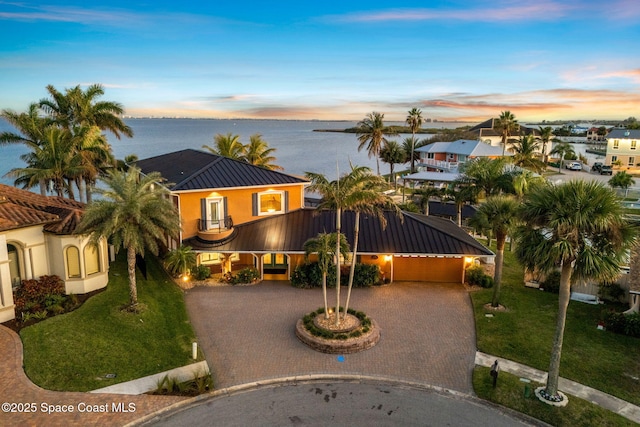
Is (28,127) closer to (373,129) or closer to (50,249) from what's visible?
(50,249)

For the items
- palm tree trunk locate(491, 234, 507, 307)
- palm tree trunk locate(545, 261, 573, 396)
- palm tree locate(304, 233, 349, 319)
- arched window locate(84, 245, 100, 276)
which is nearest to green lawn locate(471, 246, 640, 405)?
palm tree trunk locate(491, 234, 507, 307)

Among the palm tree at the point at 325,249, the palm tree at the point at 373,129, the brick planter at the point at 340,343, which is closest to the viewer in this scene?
the brick planter at the point at 340,343

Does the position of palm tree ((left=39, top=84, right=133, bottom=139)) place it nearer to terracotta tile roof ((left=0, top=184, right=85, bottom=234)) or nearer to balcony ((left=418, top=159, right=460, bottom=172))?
terracotta tile roof ((left=0, top=184, right=85, bottom=234))

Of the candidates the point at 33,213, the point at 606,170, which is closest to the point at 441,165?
the point at 606,170

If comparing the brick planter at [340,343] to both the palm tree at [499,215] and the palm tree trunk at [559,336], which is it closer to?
the palm tree trunk at [559,336]

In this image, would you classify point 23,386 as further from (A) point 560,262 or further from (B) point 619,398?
(B) point 619,398

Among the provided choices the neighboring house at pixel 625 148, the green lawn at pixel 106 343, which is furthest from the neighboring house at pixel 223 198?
the neighboring house at pixel 625 148
